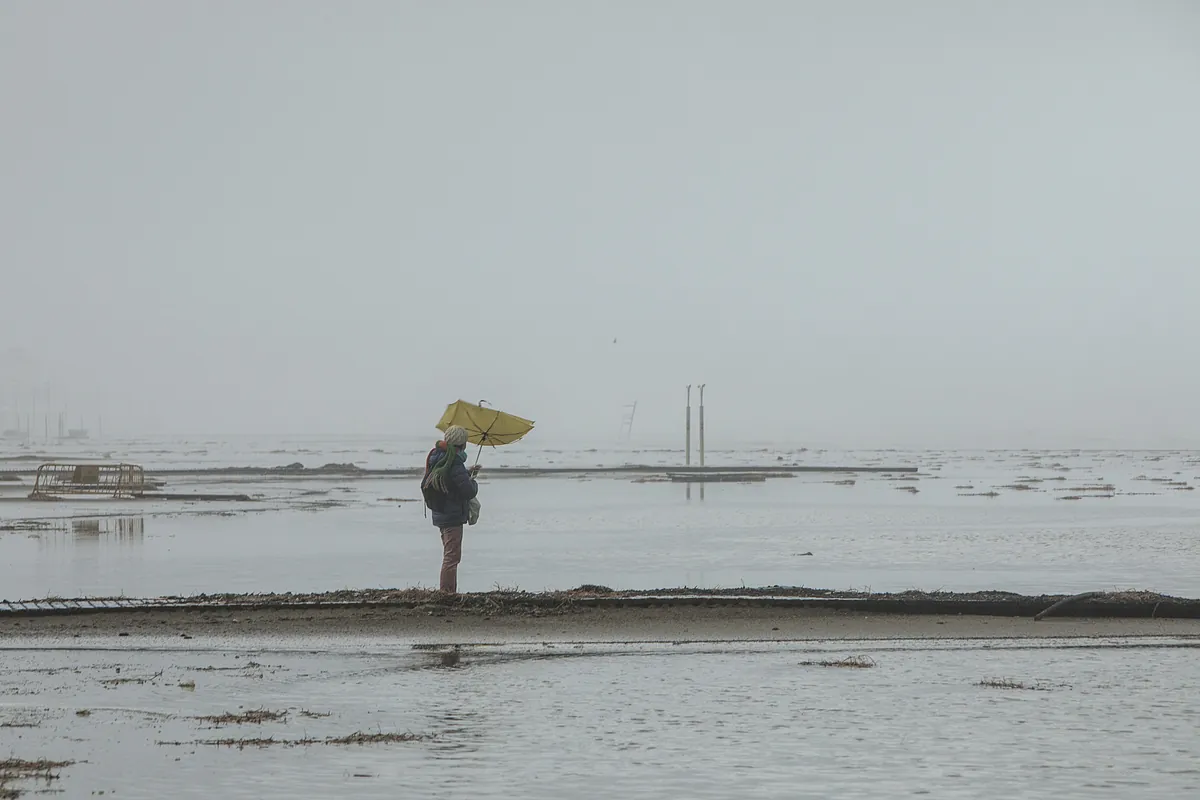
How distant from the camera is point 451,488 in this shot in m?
15.2

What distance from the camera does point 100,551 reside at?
86.9ft

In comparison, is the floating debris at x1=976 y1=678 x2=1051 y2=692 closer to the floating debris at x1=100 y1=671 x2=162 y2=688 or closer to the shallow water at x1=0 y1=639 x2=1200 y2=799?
the shallow water at x1=0 y1=639 x2=1200 y2=799

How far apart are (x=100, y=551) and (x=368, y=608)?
44.5 ft

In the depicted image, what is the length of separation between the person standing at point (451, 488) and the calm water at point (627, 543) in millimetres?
4086

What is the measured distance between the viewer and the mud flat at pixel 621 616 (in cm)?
1389

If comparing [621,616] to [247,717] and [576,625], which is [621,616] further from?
[247,717]

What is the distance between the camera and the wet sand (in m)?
13.7

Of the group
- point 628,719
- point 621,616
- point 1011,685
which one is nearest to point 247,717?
point 628,719

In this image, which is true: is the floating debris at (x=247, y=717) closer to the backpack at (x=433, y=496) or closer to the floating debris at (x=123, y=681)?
the floating debris at (x=123, y=681)

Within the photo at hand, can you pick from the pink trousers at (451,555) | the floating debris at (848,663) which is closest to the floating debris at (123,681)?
the pink trousers at (451,555)

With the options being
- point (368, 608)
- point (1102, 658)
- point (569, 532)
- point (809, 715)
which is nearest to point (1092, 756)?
point (809, 715)

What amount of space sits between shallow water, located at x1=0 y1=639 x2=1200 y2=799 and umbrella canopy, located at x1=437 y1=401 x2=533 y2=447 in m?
3.77

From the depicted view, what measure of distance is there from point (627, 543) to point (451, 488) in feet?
46.8

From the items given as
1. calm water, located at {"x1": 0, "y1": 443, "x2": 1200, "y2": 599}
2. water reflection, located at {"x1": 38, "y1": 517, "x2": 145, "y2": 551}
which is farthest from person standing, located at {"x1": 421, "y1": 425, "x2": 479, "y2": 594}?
water reflection, located at {"x1": 38, "y1": 517, "x2": 145, "y2": 551}
